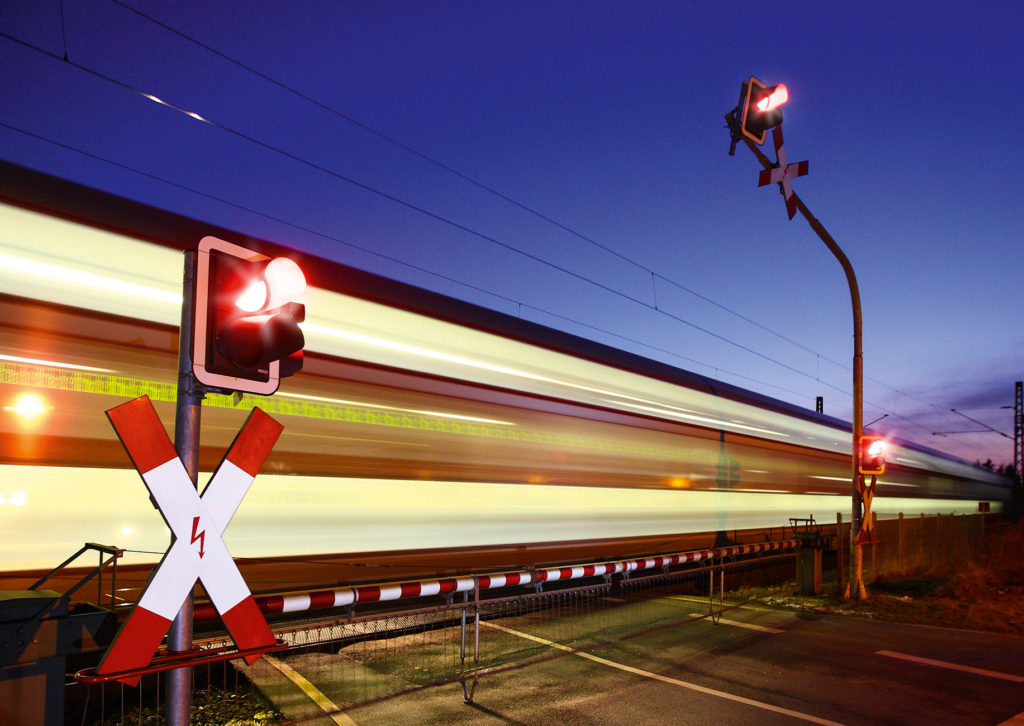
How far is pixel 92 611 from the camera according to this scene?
321 cm

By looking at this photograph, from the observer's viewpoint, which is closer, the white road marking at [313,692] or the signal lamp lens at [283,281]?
the signal lamp lens at [283,281]

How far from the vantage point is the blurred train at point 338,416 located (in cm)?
359

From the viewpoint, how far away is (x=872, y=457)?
33.4 ft

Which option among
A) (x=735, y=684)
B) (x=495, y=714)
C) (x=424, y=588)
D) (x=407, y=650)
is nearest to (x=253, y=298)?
(x=424, y=588)

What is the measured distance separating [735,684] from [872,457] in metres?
5.39

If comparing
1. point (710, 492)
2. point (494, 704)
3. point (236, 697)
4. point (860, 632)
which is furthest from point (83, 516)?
point (860, 632)

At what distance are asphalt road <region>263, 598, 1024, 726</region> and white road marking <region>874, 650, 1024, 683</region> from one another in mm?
17

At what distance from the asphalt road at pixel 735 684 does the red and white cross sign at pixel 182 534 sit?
2.53 m

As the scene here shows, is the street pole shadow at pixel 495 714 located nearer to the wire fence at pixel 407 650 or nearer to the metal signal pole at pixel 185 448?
the wire fence at pixel 407 650

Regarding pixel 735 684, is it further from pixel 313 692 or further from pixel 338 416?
pixel 338 416

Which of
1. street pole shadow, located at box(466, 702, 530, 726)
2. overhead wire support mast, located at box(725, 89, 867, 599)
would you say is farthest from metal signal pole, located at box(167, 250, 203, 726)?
Answer: overhead wire support mast, located at box(725, 89, 867, 599)

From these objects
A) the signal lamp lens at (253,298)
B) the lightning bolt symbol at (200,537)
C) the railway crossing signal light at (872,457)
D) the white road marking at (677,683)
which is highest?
the signal lamp lens at (253,298)

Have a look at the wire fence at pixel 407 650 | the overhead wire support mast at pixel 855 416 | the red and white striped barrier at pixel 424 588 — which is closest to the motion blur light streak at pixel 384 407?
the red and white striped barrier at pixel 424 588

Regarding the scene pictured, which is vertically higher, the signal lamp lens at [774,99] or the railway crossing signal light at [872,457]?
the signal lamp lens at [774,99]
